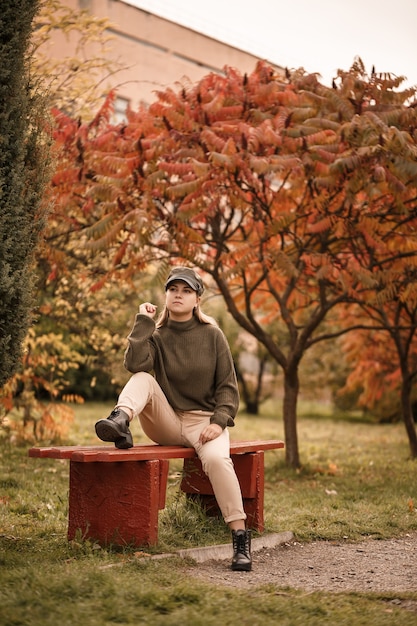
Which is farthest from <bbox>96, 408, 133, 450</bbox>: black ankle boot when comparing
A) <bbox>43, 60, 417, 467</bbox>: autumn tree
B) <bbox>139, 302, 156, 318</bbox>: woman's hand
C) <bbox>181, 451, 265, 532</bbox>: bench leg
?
<bbox>43, 60, 417, 467</bbox>: autumn tree

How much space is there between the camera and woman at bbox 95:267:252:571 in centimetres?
577

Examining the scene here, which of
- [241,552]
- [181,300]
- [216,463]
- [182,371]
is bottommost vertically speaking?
[241,552]

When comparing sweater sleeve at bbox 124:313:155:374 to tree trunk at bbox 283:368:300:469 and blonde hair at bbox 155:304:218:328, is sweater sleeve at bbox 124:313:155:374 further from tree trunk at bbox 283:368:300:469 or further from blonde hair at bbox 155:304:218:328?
tree trunk at bbox 283:368:300:469

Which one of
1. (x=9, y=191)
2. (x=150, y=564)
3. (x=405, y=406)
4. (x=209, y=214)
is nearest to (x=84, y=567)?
(x=150, y=564)

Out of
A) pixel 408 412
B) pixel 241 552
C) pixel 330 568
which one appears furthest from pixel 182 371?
pixel 408 412

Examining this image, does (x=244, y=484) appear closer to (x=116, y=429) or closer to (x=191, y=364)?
(x=191, y=364)

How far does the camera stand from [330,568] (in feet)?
17.9

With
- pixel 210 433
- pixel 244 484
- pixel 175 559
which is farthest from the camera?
pixel 244 484

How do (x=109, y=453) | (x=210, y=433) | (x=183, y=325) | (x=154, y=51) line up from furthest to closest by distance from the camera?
(x=154, y=51) < (x=183, y=325) < (x=210, y=433) < (x=109, y=453)

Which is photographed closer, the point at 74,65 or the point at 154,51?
the point at 74,65

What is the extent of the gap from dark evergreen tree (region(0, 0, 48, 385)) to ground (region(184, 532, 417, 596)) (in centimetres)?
204

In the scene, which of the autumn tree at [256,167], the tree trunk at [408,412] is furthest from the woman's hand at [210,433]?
the tree trunk at [408,412]

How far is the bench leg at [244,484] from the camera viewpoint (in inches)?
245

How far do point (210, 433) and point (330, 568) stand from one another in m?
1.20
